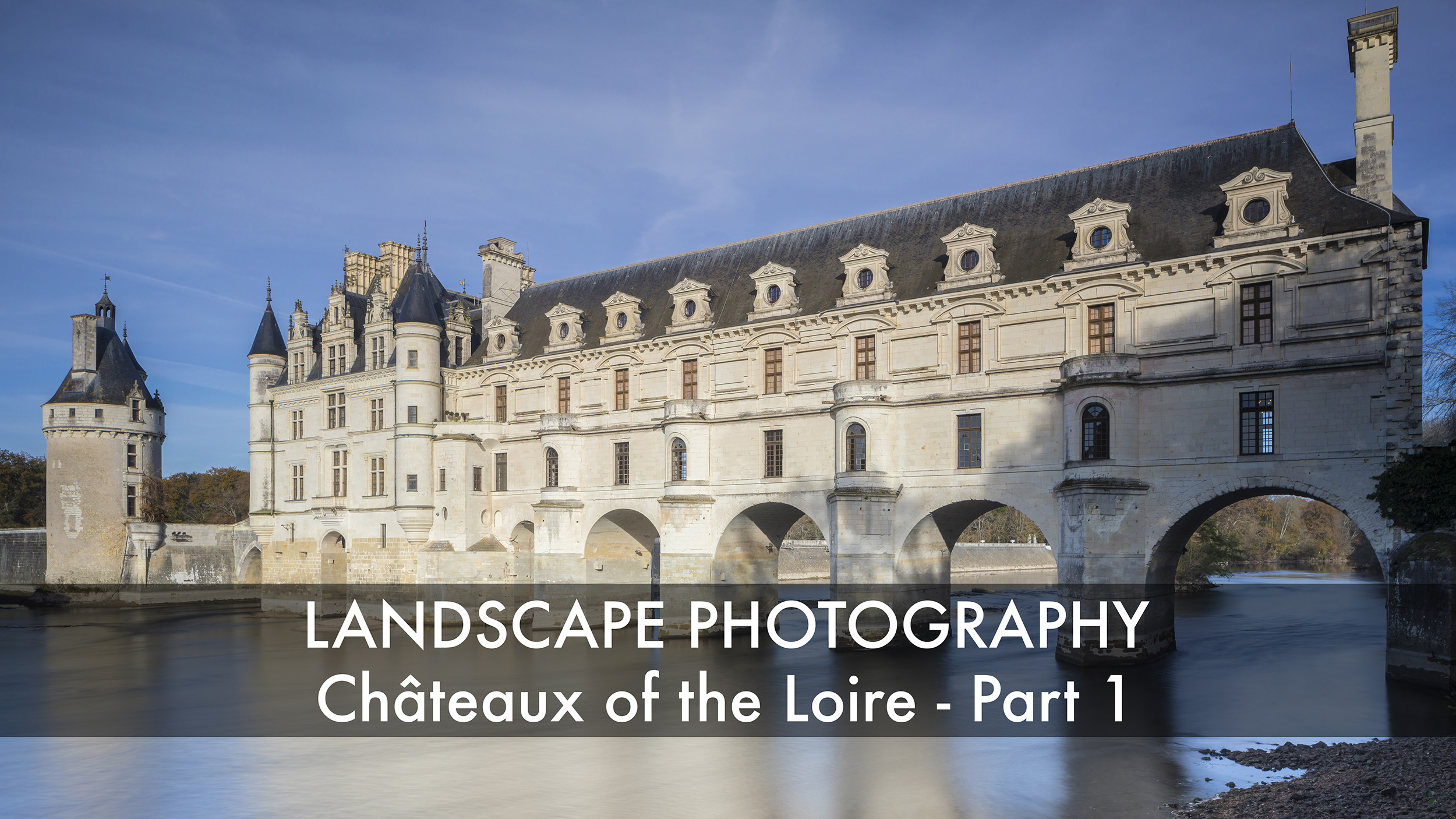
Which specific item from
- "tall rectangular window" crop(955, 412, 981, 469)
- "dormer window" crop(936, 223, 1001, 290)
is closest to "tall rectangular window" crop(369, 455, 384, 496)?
"tall rectangular window" crop(955, 412, 981, 469)

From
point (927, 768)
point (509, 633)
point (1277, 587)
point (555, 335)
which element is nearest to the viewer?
point (927, 768)

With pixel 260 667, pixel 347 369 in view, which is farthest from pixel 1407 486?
pixel 347 369

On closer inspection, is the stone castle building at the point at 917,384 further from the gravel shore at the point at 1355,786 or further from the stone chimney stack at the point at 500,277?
the gravel shore at the point at 1355,786

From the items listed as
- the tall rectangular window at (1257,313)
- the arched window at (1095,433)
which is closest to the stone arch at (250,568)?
the arched window at (1095,433)

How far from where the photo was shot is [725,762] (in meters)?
18.1

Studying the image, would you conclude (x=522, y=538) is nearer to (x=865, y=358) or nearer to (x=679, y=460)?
(x=679, y=460)

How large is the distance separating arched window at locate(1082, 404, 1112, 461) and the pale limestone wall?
37cm

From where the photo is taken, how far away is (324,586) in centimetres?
4650

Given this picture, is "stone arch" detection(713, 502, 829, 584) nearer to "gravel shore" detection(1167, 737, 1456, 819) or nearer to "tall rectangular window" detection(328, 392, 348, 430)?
"gravel shore" detection(1167, 737, 1456, 819)

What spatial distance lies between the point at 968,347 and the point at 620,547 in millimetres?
16924

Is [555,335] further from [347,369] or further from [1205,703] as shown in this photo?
[1205,703]

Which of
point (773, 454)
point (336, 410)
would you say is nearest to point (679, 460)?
point (773, 454)

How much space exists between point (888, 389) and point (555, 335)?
52.8 ft

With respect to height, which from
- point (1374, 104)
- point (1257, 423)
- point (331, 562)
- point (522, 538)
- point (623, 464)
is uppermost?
point (1374, 104)
